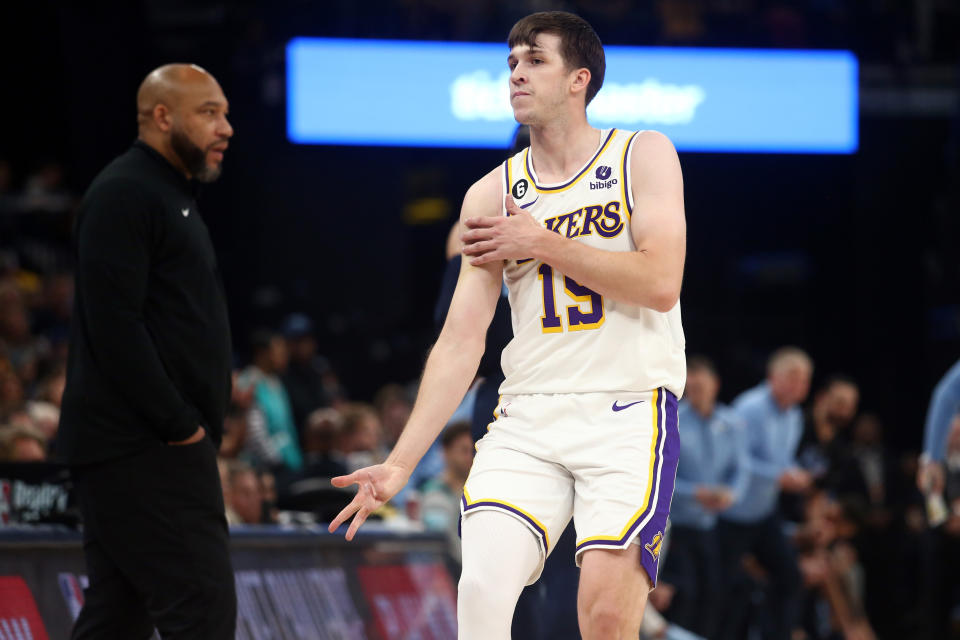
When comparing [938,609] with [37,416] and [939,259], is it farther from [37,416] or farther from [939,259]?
[37,416]

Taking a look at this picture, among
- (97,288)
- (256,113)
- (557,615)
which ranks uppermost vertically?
(256,113)

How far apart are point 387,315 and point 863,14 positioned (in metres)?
7.05

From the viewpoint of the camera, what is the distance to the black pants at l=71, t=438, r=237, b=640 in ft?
13.1

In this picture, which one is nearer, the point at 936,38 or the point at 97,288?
the point at 97,288

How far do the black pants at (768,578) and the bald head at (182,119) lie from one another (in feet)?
21.5

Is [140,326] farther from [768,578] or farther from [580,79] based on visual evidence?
[768,578]

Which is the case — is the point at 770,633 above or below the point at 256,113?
below

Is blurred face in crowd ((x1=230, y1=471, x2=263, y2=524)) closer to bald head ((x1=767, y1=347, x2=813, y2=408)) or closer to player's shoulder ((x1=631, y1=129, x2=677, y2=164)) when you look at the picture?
player's shoulder ((x1=631, y1=129, x2=677, y2=164))

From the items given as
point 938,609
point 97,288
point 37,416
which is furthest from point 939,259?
point 97,288

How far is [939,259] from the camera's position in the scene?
41.6 feet

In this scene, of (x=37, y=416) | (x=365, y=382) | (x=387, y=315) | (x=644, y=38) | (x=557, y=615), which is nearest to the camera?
(x=557, y=615)

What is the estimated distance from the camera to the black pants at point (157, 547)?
4.01 m

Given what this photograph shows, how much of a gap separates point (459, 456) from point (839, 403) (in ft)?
18.8

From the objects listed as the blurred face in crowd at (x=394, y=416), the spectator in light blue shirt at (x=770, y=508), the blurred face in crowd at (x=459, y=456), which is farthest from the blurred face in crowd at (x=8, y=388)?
the spectator in light blue shirt at (x=770, y=508)
